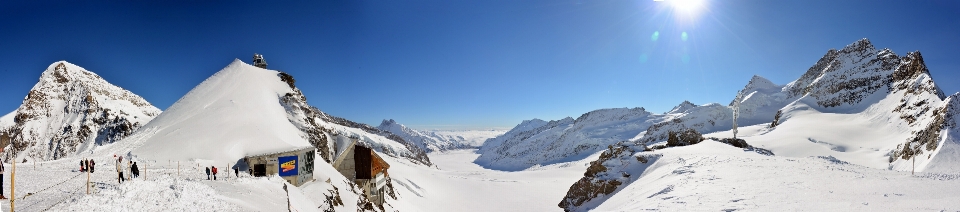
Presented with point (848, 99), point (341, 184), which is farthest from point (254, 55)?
point (848, 99)

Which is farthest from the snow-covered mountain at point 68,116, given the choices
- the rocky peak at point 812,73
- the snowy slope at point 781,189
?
the rocky peak at point 812,73

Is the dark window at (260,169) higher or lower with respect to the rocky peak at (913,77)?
lower

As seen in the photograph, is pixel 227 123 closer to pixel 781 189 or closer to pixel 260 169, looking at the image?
pixel 260 169

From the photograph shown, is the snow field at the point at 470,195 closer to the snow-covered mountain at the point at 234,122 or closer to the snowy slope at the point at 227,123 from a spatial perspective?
the snow-covered mountain at the point at 234,122

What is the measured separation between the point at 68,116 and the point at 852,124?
206 m

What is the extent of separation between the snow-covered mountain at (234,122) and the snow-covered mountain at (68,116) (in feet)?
216

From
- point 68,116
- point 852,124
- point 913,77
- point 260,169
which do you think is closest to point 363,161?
point 260,169

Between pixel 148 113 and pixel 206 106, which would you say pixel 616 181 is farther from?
pixel 148 113

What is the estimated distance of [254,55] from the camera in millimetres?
72000

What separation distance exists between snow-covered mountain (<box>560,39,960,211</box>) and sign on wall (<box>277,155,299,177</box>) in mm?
27632

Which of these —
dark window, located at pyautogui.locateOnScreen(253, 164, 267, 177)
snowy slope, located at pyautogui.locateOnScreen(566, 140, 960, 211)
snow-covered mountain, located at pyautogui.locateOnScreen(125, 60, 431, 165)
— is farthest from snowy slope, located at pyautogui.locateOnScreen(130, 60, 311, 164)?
snowy slope, located at pyautogui.locateOnScreen(566, 140, 960, 211)

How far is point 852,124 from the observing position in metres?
77.8

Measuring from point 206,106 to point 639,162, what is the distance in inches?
2124

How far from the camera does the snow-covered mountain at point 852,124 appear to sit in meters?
41.9
